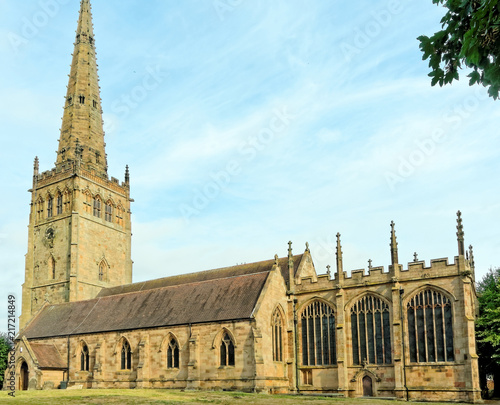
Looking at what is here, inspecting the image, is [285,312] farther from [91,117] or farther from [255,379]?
[91,117]

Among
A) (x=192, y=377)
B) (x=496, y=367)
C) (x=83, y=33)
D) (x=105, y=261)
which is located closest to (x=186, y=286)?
(x=192, y=377)

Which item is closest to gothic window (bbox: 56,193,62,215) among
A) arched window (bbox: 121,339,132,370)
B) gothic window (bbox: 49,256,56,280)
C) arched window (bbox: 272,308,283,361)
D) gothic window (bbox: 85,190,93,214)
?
gothic window (bbox: 85,190,93,214)

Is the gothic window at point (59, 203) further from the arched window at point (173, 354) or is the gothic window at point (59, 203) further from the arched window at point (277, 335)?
the arched window at point (277, 335)

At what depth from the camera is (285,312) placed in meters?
42.8

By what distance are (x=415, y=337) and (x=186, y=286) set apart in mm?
18920

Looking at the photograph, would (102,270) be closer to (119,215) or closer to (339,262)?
(119,215)

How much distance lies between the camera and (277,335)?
1635 inches

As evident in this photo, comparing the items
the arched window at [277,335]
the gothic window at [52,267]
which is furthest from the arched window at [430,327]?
the gothic window at [52,267]

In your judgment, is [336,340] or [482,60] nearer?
[482,60]

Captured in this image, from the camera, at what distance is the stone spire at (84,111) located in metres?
61.5

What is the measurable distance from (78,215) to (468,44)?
180 feet

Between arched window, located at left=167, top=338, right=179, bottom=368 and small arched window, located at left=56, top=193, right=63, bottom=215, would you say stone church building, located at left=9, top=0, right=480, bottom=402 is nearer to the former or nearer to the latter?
arched window, located at left=167, top=338, right=179, bottom=368

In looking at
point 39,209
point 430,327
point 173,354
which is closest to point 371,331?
point 430,327

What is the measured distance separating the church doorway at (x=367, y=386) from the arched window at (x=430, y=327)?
11.1 feet
